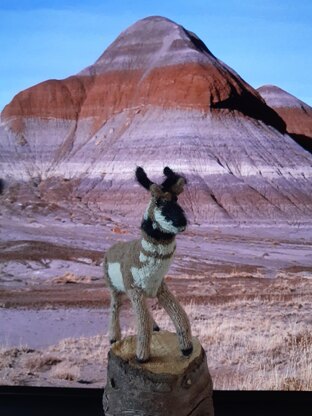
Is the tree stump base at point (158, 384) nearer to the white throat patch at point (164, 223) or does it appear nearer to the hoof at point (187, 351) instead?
the hoof at point (187, 351)

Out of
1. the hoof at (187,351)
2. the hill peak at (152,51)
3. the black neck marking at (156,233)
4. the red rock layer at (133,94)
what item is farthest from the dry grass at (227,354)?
the hill peak at (152,51)

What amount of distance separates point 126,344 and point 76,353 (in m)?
1.45

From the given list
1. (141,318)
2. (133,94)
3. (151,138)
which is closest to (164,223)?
(141,318)

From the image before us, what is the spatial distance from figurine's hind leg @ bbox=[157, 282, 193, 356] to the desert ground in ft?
4.74

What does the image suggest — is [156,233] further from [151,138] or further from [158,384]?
[151,138]

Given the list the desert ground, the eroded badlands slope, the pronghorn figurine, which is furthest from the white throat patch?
the eroded badlands slope

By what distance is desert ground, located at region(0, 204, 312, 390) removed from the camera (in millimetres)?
3551

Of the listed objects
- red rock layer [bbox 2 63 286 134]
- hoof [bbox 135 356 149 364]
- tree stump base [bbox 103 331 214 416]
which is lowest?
tree stump base [bbox 103 331 214 416]

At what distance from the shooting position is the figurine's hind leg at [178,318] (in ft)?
6.70

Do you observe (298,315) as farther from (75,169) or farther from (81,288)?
(75,169)

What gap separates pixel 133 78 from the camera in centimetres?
1000

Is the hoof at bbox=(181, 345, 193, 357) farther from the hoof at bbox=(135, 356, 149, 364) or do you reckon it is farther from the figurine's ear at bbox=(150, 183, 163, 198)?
the figurine's ear at bbox=(150, 183, 163, 198)

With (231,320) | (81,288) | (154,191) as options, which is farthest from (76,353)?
(154,191)

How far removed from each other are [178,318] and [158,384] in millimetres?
260
